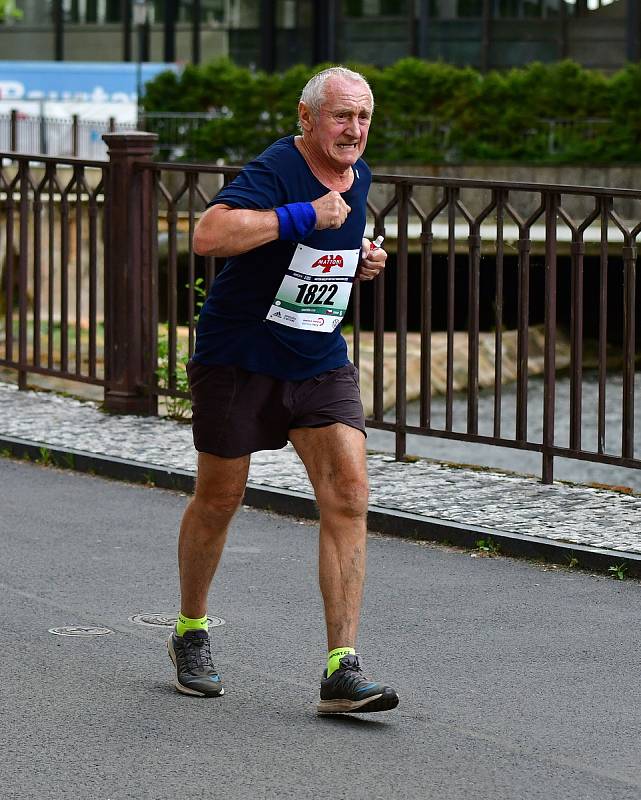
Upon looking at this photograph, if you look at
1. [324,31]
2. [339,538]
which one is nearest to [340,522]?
[339,538]

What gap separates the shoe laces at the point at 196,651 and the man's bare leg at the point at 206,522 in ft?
0.19

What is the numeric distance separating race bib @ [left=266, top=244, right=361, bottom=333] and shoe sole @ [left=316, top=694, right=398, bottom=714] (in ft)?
3.26

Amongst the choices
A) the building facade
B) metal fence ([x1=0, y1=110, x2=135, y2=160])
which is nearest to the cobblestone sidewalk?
metal fence ([x1=0, y1=110, x2=135, y2=160])

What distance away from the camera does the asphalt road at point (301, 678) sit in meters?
4.20

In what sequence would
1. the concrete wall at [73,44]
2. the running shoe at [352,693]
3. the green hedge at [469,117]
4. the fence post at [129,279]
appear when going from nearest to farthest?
1. the running shoe at [352,693]
2. the fence post at [129,279]
3. the green hedge at [469,117]
4. the concrete wall at [73,44]

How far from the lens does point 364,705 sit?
460 centimetres

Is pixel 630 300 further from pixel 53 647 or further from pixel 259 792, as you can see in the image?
pixel 259 792

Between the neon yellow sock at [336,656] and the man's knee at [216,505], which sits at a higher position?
the man's knee at [216,505]

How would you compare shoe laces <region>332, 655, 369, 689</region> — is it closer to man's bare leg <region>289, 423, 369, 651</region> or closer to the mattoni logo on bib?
man's bare leg <region>289, 423, 369, 651</region>

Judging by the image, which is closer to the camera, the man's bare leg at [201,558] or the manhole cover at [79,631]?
the man's bare leg at [201,558]

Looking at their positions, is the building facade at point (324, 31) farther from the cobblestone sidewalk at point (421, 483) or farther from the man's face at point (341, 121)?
the man's face at point (341, 121)

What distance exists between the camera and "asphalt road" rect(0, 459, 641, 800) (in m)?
4.20

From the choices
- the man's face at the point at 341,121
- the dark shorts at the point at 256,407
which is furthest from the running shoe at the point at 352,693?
the man's face at the point at 341,121

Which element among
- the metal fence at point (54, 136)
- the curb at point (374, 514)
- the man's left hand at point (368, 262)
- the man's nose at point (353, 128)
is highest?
the metal fence at point (54, 136)
